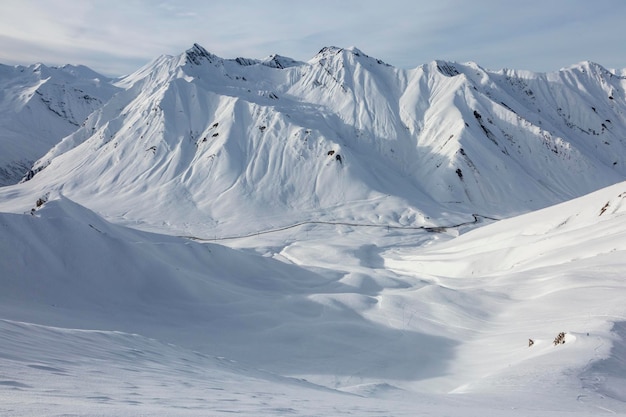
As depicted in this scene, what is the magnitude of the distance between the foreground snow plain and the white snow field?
3.2 inches

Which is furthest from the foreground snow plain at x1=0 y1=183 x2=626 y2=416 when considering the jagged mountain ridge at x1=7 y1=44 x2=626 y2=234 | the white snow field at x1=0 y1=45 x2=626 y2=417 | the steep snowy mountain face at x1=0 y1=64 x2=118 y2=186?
the steep snowy mountain face at x1=0 y1=64 x2=118 y2=186

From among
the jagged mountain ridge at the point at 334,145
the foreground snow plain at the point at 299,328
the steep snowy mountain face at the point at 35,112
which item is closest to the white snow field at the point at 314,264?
the foreground snow plain at the point at 299,328

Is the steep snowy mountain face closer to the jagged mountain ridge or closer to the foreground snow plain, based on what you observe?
the jagged mountain ridge

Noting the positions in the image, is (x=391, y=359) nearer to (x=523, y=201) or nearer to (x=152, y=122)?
(x=523, y=201)

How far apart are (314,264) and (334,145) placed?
120ft

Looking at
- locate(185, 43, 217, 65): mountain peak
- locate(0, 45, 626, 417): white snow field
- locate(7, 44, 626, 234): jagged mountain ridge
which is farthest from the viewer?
locate(185, 43, 217, 65): mountain peak

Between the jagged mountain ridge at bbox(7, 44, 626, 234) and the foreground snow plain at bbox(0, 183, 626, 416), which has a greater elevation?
the jagged mountain ridge at bbox(7, 44, 626, 234)

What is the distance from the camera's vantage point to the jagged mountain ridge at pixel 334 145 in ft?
222

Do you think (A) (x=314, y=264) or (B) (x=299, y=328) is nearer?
(B) (x=299, y=328)

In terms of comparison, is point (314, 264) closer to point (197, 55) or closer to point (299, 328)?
point (299, 328)

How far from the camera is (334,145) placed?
72625 mm

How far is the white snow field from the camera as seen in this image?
858 centimetres

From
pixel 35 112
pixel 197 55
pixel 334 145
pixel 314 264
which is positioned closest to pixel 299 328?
pixel 314 264

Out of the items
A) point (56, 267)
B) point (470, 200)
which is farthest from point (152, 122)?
point (56, 267)
